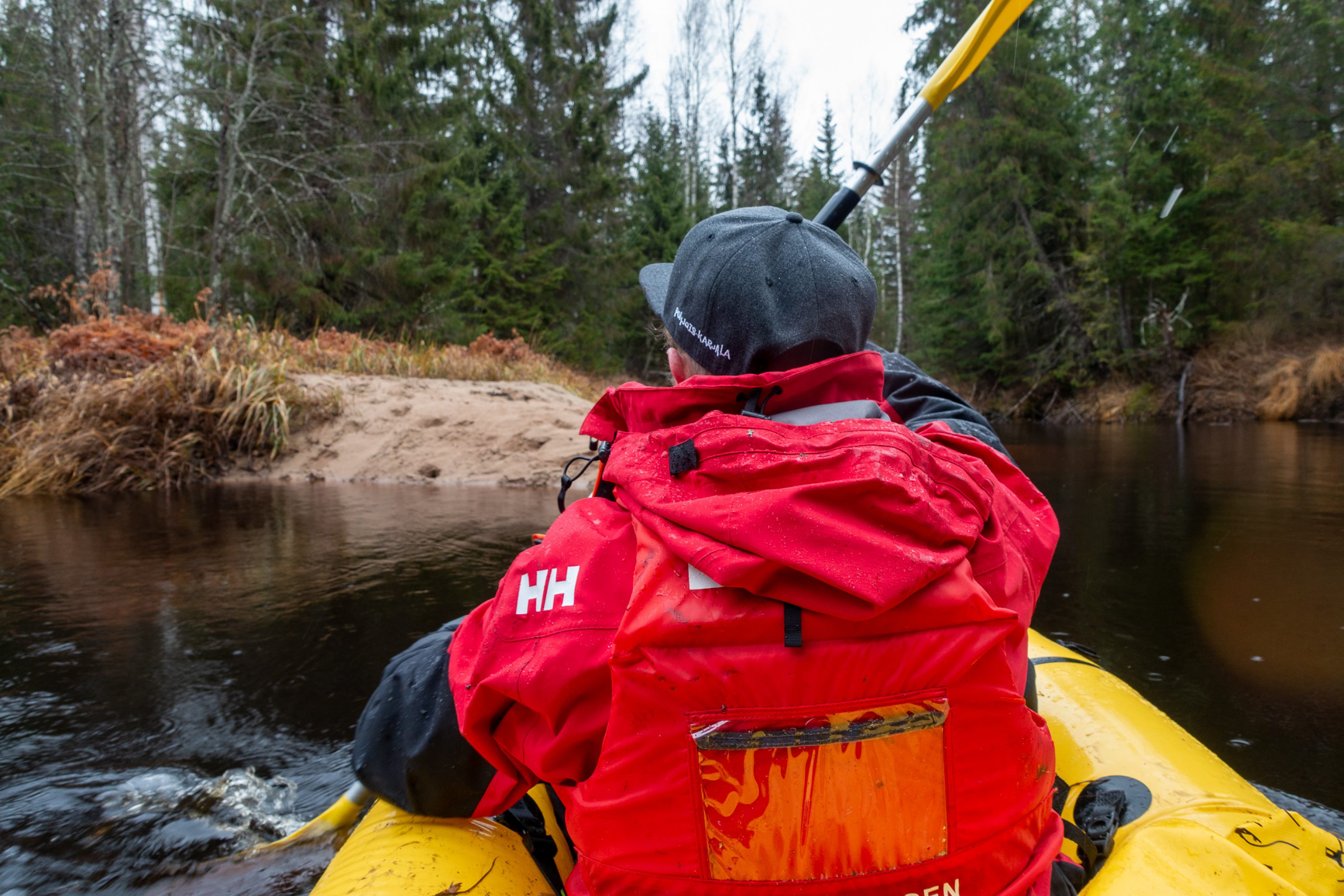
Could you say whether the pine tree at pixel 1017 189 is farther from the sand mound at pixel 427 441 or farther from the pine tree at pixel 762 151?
the sand mound at pixel 427 441

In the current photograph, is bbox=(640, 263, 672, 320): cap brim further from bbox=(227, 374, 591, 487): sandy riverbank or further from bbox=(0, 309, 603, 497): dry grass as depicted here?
bbox=(0, 309, 603, 497): dry grass

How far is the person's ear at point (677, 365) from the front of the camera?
1.24 meters

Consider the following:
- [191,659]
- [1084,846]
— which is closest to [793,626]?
[1084,846]

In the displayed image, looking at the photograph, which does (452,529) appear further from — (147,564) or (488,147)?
(488,147)

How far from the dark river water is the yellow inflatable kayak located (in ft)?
1.69

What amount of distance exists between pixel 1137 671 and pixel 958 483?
2.30m

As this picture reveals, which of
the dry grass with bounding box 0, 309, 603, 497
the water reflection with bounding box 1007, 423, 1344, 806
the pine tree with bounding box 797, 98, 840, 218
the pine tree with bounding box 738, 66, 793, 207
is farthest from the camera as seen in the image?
the pine tree with bounding box 797, 98, 840, 218

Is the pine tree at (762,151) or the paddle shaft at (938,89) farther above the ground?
the pine tree at (762,151)

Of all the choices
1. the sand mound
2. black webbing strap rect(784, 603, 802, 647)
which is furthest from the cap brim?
the sand mound

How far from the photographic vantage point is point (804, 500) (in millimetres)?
819

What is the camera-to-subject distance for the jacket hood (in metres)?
0.80

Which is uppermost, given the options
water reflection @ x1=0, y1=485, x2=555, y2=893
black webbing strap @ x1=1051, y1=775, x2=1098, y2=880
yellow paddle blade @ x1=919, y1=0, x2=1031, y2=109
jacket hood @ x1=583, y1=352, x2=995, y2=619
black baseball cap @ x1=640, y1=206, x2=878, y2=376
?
yellow paddle blade @ x1=919, y1=0, x2=1031, y2=109

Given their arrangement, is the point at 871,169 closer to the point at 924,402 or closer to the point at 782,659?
the point at 924,402

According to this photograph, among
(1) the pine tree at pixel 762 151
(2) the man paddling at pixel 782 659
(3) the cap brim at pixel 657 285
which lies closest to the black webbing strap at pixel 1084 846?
(2) the man paddling at pixel 782 659
